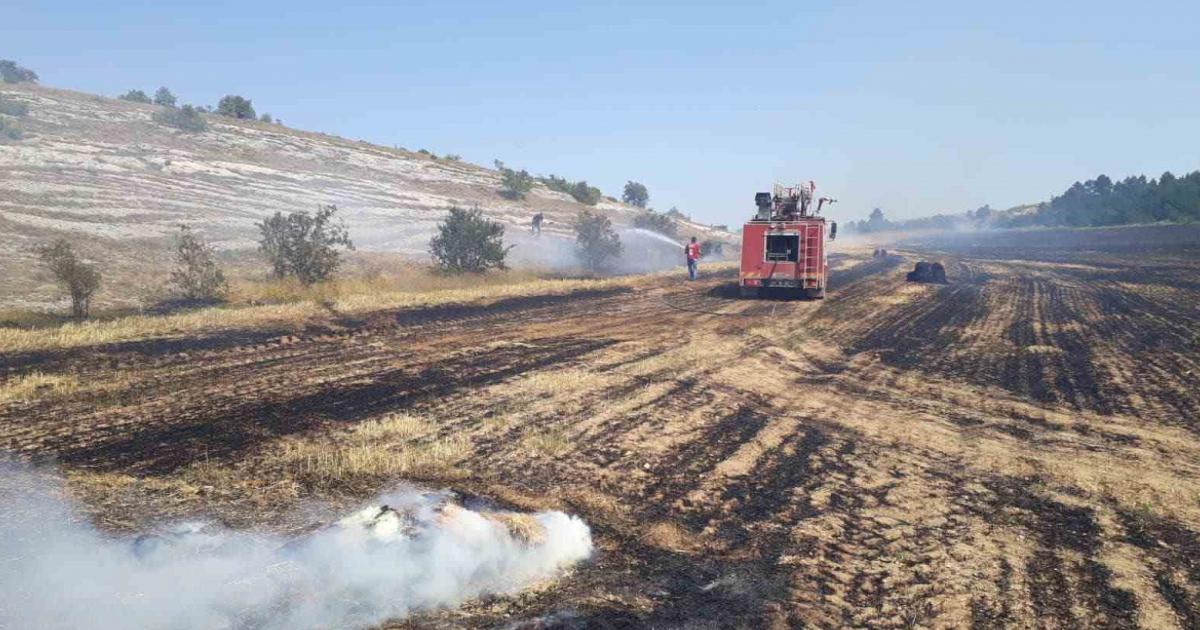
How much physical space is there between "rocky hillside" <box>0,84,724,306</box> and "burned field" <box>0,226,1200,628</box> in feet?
32.7

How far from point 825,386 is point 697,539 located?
5.60 metres

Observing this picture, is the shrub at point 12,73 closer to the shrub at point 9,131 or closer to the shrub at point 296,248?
the shrub at point 9,131

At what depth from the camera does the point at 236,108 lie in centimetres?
5822

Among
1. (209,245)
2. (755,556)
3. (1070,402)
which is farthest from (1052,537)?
(209,245)

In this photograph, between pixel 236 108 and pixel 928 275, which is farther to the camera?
pixel 236 108

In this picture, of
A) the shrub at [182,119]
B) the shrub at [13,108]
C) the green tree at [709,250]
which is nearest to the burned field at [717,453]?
the green tree at [709,250]

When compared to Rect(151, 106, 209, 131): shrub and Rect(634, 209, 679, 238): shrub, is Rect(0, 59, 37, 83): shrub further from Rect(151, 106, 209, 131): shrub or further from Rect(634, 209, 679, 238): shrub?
Rect(634, 209, 679, 238): shrub

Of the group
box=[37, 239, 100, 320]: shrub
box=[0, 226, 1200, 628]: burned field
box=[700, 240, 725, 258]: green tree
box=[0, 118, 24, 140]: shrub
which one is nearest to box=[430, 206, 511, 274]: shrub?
box=[0, 226, 1200, 628]: burned field

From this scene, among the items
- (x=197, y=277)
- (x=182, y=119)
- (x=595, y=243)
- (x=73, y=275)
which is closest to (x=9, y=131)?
(x=182, y=119)

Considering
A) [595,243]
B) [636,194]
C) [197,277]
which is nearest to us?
[197,277]

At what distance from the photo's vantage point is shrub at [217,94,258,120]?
57656 mm

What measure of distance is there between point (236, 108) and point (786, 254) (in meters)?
55.5

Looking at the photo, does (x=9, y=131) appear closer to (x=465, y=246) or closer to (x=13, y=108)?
(x=13, y=108)

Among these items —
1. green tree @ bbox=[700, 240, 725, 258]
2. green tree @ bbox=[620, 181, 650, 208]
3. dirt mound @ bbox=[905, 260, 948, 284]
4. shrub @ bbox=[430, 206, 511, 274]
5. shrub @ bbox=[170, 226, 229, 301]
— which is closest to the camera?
shrub @ bbox=[170, 226, 229, 301]
